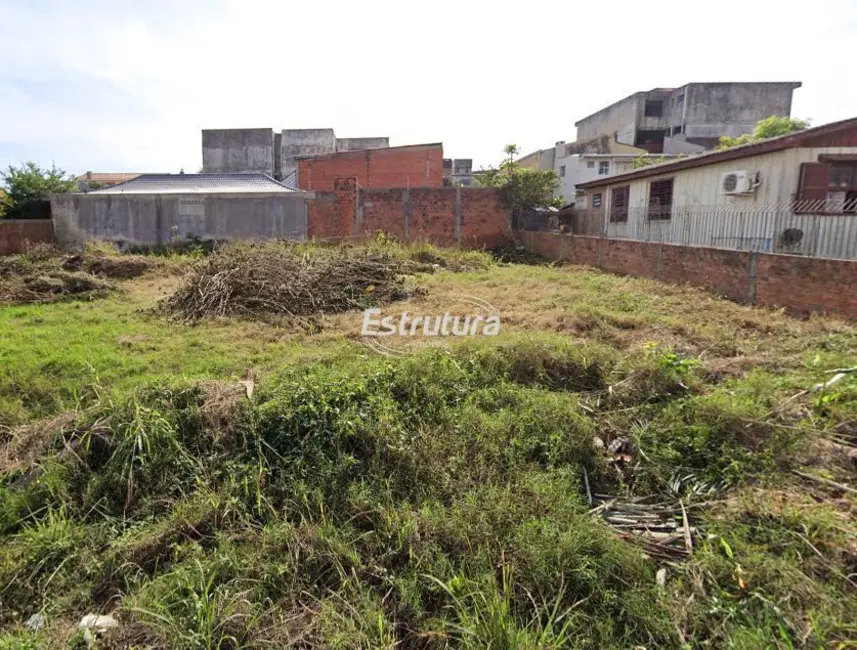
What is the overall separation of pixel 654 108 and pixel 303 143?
2288cm

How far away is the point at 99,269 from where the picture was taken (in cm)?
1085

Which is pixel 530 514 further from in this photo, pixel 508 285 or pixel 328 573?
pixel 508 285

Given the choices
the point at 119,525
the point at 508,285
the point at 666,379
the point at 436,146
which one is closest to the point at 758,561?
the point at 666,379

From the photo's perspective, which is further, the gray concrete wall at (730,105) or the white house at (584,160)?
the gray concrete wall at (730,105)

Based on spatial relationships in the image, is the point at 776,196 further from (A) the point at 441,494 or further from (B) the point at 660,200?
(A) the point at 441,494

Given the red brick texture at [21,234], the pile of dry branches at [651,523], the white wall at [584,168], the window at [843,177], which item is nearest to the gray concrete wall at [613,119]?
the white wall at [584,168]

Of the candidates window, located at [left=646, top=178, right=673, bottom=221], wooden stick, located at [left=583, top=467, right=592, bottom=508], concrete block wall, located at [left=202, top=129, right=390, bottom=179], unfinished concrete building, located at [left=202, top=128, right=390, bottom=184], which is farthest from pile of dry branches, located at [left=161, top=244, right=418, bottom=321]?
concrete block wall, located at [left=202, top=129, right=390, bottom=179]

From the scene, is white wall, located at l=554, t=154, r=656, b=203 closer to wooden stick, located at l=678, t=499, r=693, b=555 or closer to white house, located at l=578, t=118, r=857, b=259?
white house, located at l=578, t=118, r=857, b=259

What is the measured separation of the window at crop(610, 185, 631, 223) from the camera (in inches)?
621

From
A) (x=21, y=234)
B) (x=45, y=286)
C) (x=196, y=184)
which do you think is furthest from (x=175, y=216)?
(x=45, y=286)

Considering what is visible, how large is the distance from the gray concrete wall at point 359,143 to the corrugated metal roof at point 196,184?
1623cm

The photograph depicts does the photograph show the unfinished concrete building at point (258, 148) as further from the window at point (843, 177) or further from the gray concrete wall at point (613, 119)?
the window at point (843, 177)

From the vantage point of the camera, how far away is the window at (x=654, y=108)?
1293 inches

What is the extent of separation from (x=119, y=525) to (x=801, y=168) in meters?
11.8
